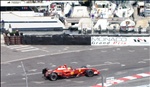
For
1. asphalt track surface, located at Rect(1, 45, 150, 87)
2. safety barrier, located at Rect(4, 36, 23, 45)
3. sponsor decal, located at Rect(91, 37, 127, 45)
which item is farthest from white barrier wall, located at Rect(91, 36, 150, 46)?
safety barrier, located at Rect(4, 36, 23, 45)

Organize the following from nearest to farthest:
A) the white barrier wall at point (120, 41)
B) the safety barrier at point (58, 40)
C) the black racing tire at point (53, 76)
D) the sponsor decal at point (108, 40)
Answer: the black racing tire at point (53, 76)
the white barrier wall at point (120, 41)
the sponsor decal at point (108, 40)
the safety barrier at point (58, 40)

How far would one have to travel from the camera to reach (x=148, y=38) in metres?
39.1

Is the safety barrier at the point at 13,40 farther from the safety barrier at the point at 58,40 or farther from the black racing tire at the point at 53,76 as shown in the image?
the black racing tire at the point at 53,76

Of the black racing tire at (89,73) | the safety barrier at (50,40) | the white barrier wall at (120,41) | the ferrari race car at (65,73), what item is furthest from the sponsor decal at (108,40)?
the black racing tire at (89,73)

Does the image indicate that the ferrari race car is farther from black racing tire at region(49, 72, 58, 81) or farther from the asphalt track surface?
the asphalt track surface

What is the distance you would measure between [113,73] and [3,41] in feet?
58.4

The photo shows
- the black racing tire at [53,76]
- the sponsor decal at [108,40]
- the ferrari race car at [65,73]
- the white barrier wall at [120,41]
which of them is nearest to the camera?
the black racing tire at [53,76]

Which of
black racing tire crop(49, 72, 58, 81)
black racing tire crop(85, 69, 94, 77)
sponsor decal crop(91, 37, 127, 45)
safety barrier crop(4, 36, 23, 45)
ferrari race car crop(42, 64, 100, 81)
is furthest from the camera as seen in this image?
safety barrier crop(4, 36, 23, 45)

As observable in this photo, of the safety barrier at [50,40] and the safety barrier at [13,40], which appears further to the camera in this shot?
the safety barrier at [13,40]

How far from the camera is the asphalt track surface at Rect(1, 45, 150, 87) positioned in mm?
27516

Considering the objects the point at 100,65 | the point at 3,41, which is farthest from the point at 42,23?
the point at 100,65

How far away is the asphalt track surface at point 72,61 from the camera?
2752 cm

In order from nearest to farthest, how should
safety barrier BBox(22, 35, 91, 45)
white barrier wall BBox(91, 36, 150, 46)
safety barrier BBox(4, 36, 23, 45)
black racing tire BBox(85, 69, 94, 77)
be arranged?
black racing tire BBox(85, 69, 94, 77), white barrier wall BBox(91, 36, 150, 46), safety barrier BBox(22, 35, 91, 45), safety barrier BBox(4, 36, 23, 45)

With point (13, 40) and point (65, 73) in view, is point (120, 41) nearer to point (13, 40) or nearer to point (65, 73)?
point (13, 40)
